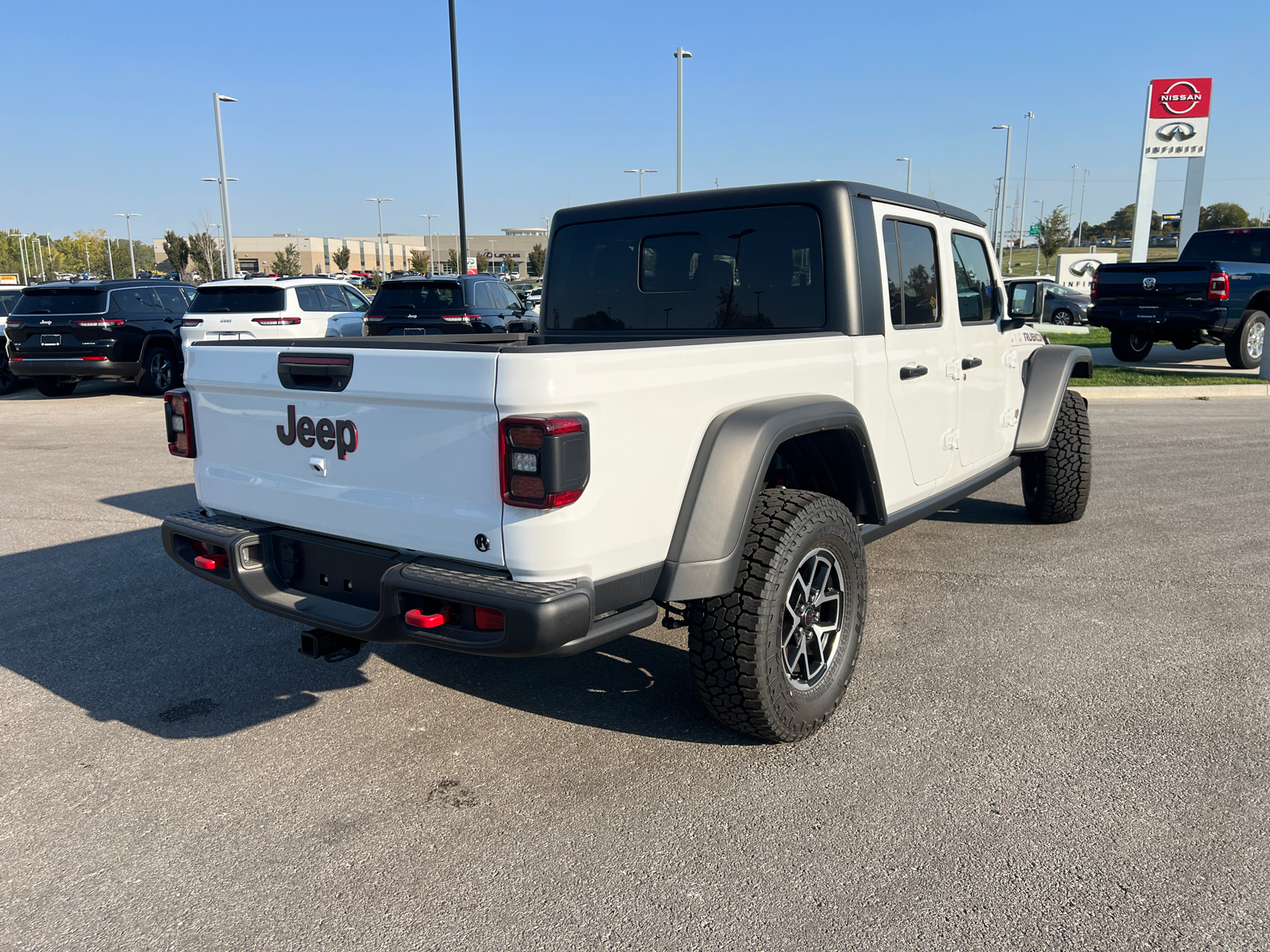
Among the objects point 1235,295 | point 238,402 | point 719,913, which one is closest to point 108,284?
point 238,402

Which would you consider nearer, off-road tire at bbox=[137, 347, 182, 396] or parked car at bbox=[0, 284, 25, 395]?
off-road tire at bbox=[137, 347, 182, 396]

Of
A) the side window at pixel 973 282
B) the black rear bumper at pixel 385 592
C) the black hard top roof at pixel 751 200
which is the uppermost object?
the black hard top roof at pixel 751 200

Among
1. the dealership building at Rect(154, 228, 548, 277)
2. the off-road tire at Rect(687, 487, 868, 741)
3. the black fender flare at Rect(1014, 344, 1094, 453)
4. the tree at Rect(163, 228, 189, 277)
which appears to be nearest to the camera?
the off-road tire at Rect(687, 487, 868, 741)

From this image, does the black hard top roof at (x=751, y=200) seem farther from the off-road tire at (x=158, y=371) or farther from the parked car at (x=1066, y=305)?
the parked car at (x=1066, y=305)

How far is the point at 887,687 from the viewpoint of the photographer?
3861mm

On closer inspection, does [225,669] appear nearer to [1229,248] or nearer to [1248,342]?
[1248,342]

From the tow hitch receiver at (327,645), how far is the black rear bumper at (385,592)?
13cm

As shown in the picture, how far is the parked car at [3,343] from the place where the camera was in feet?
49.9

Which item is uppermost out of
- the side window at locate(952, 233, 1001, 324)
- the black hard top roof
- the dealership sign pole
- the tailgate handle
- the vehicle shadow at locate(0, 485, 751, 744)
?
the dealership sign pole

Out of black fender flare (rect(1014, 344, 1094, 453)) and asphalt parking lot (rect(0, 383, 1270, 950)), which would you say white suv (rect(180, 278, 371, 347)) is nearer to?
asphalt parking lot (rect(0, 383, 1270, 950))

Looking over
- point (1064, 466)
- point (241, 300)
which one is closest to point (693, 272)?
point (1064, 466)

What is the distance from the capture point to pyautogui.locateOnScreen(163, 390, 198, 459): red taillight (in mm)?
3672

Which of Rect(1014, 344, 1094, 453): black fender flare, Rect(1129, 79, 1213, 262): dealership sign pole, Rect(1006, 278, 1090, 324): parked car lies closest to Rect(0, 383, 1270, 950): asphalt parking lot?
Rect(1014, 344, 1094, 453): black fender flare

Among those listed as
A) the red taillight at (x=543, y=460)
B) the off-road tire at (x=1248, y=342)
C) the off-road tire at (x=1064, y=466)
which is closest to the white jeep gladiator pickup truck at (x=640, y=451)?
the red taillight at (x=543, y=460)
